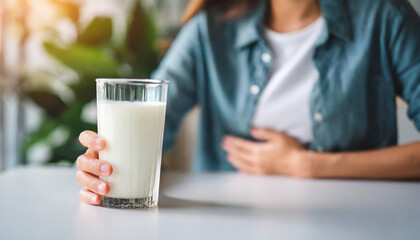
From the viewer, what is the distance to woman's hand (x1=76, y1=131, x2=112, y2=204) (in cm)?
73

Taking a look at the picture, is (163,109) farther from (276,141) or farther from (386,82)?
(386,82)

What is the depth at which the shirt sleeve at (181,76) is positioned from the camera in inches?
53.3

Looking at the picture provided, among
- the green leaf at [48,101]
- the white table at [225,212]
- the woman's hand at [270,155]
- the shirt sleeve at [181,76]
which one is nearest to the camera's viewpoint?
the white table at [225,212]

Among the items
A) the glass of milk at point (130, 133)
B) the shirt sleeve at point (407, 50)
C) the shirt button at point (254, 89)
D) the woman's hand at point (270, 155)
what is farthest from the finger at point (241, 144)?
the glass of milk at point (130, 133)

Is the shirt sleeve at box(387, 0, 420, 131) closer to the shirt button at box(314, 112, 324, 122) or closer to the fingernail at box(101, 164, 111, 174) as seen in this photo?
the shirt button at box(314, 112, 324, 122)

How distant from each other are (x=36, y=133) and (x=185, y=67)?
3.59ft

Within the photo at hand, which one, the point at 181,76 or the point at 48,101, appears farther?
the point at 48,101

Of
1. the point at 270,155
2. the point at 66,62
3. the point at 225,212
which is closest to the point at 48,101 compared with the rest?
the point at 66,62

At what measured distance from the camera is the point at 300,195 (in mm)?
906

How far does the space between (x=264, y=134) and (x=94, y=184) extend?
64 centimetres

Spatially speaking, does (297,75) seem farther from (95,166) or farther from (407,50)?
(95,166)

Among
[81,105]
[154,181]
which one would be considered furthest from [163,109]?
[81,105]

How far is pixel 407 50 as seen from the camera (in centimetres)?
122

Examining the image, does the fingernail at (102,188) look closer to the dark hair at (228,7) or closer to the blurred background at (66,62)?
the dark hair at (228,7)
